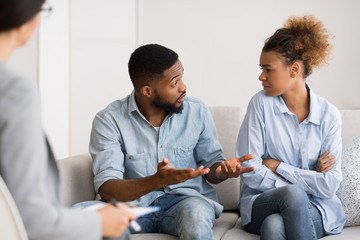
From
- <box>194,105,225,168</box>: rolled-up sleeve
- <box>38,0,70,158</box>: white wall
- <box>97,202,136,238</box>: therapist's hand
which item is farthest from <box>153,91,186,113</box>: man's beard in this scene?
<box>38,0,70,158</box>: white wall

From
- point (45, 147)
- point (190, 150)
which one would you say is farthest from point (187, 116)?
point (45, 147)

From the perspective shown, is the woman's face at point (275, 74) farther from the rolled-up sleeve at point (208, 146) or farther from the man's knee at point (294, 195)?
the man's knee at point (294, 195)

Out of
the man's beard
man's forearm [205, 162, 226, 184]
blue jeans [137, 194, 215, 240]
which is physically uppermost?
the man's beard

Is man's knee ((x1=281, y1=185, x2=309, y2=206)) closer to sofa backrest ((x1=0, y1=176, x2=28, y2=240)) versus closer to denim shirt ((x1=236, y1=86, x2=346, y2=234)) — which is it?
denim shirt ((x1=236, y1=86, x2=346, y2=234))

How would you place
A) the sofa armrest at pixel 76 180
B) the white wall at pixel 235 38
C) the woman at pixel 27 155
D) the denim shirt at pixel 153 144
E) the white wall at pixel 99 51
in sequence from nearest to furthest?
the woman at pixel 27 155 → the sofa armrest at pixel 76 180 → the denim shirt at pixel 153 144 → the white wall at pixel 235 38 → the white wall at pixel 99 51

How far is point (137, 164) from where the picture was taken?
90.0 inches

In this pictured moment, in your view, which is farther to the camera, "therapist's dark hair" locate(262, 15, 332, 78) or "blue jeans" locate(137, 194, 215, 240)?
"therapist's dark hair" locate(262, 15, 332, 78)

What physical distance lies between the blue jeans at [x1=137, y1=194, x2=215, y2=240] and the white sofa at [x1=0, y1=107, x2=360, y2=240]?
70 millimetres

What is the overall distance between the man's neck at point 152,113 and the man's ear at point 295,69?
22.2 inches

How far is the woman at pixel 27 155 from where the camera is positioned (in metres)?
0.94

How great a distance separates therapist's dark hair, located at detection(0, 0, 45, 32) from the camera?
3.20 ft

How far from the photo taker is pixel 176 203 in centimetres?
220

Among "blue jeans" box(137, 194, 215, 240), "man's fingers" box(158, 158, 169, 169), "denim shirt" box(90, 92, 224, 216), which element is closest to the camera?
"man's fingers" box(158, 158, 169, 169)

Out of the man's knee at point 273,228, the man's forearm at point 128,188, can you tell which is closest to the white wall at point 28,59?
the man's forearm at point 128,188
